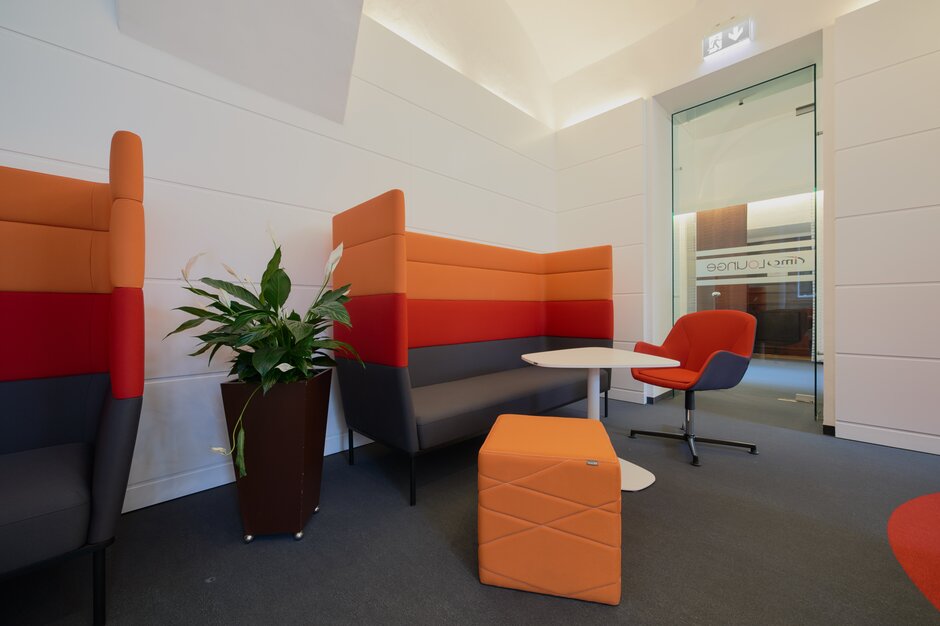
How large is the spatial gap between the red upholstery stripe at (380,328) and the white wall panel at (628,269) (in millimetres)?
2753

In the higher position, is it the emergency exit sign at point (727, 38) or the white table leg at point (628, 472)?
the emergency exit sign at point (727, 38)

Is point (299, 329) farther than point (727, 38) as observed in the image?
No

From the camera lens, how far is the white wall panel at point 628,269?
382 cm

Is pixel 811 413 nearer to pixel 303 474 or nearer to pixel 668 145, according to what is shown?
pixel 668 145

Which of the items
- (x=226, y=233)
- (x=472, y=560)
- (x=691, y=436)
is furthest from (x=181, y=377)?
(x=691, y=436)

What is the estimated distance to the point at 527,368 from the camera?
334cm

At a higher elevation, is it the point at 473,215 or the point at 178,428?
the point at 473,215

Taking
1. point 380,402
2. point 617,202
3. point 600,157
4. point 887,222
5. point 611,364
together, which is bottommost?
point 380,402

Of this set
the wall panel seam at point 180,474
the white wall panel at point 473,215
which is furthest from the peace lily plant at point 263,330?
the white wall panel at point 473,215

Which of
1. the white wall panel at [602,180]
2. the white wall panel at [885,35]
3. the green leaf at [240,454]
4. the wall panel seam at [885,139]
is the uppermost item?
the white wall panel at [885,35]

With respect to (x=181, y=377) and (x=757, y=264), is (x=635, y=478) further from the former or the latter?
(x=757, y=264)

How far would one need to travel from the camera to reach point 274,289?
5.17 ft

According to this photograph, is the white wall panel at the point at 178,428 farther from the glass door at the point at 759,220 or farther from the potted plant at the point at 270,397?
the glass door at the point at 759,220

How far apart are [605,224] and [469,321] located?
213 cm
